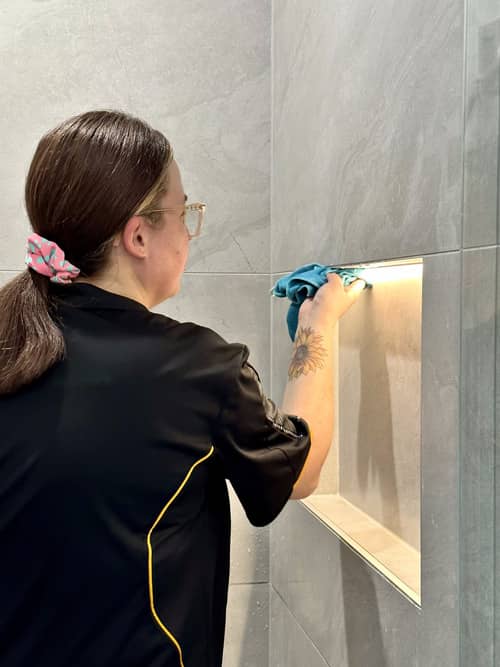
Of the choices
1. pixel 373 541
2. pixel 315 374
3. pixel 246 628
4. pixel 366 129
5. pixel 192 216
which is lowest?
pixel 246 628

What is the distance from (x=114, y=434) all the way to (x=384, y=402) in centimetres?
53

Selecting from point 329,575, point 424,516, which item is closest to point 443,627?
point 424,516

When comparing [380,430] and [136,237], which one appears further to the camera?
[380,430]

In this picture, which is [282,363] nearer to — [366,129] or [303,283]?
[303,283]

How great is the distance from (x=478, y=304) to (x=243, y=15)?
49.3 inches

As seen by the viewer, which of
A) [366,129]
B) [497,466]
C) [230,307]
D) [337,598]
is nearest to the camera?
[497,466]

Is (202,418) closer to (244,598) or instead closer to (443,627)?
(443,627)

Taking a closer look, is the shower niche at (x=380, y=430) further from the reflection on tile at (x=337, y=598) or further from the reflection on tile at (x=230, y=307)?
the reflection on tile at (x=230, y=307)

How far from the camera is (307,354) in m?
1.09

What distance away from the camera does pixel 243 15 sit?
1.70 meters

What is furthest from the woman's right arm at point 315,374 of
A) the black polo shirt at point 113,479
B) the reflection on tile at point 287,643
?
the reflection on tile at point 287,643

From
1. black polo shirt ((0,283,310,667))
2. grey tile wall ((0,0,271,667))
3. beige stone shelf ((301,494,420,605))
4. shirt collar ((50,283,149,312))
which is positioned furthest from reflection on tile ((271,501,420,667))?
shirt collar ((50,283,149,312))

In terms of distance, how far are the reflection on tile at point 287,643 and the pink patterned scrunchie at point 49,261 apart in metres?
0.84

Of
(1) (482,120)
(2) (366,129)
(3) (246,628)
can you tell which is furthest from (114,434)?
(3) (246,628)
